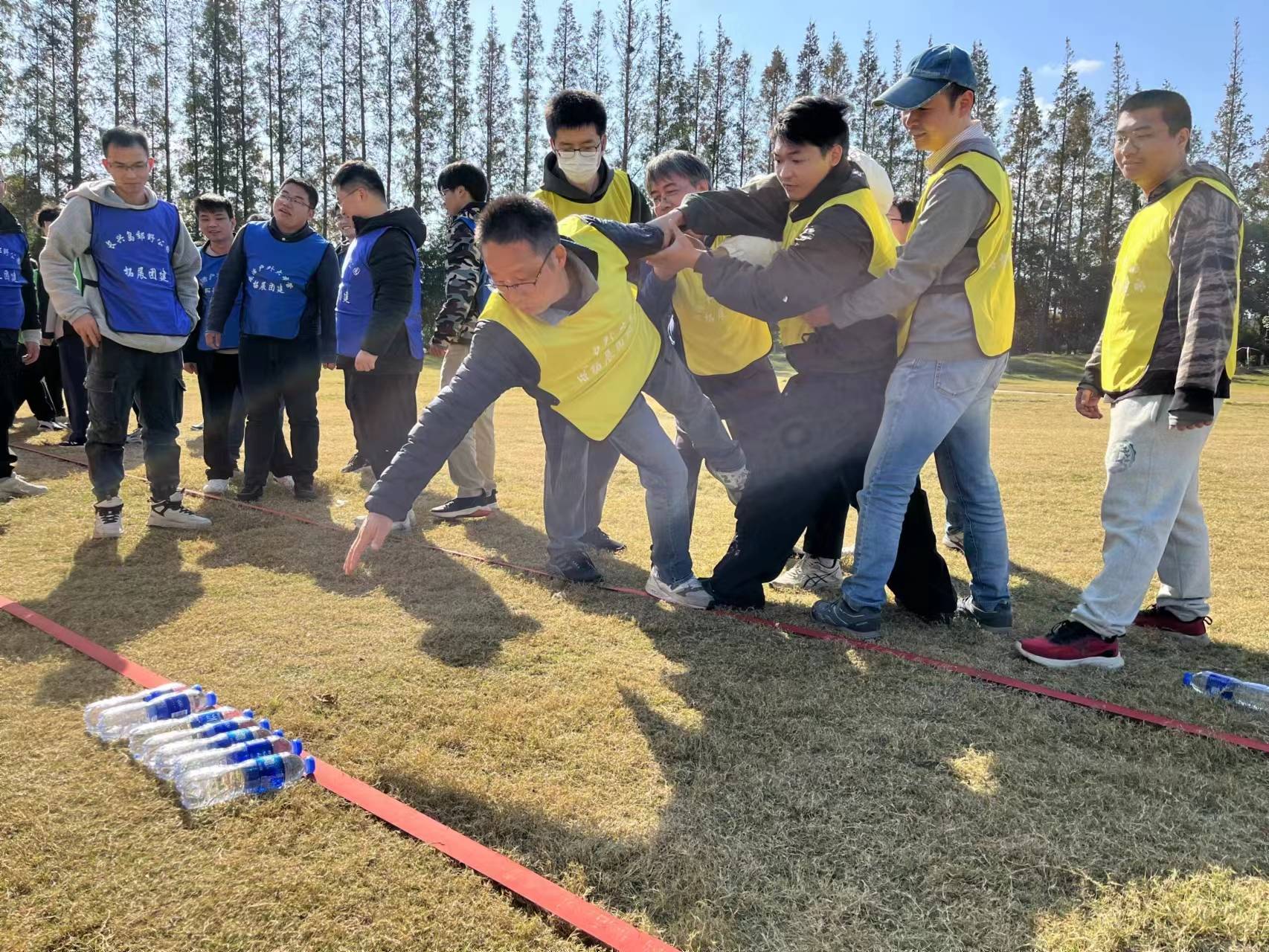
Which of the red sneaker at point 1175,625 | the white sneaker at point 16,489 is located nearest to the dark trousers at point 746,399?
the red sneaker at point 1175,625

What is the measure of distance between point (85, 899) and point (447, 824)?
763 millimetres

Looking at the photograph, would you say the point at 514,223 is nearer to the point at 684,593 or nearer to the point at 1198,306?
the point at 684,593

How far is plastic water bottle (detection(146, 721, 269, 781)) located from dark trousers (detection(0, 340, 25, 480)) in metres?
4.51

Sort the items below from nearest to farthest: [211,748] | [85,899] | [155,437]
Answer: [85,899] < [211,748] < [155,437]

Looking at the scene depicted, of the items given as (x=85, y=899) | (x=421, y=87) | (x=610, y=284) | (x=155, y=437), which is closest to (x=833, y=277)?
(x=610, y=284)

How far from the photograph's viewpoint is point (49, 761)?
232cm

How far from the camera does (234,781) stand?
2188 mm

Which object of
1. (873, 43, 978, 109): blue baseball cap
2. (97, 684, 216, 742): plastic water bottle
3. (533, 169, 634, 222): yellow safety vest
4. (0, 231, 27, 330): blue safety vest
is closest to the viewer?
(97, 684, 216, 742): plastic water bottle

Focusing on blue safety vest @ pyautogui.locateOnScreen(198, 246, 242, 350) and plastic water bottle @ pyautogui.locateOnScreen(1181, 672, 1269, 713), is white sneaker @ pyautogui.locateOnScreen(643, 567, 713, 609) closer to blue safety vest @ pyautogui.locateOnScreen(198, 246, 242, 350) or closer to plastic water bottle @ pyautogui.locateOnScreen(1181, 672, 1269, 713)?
plastic water bottle @ pyautogui.locateOnScreen(1181, 672, 1269, 713)

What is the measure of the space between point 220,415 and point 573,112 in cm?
362

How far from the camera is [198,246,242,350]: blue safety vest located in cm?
573

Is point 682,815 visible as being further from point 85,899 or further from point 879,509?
point 879,509

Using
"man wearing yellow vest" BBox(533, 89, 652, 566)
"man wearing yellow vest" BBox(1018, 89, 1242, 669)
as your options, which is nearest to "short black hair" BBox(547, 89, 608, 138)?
"man wearing yellow vest" BBox(533, 89, 652, 566)

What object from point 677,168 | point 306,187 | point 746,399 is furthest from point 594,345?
point 306,187
